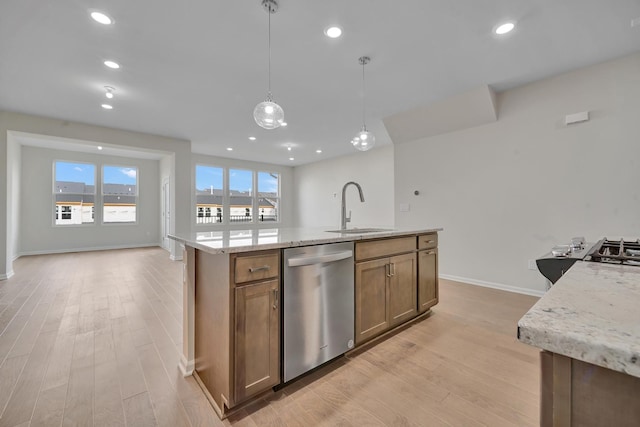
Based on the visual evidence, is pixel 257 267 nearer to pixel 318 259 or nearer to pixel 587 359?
pixel 318 259

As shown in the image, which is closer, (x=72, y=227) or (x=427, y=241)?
(x=427, y=241)

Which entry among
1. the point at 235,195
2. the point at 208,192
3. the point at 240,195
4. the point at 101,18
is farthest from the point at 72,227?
the point at 101,18

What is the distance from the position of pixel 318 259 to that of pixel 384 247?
703 mm

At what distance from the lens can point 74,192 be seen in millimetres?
6715

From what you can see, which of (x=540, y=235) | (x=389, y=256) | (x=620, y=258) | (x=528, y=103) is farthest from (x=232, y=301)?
(x=528, y=103)

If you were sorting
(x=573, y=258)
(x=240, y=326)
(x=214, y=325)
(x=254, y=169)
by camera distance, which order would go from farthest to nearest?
(x=254, y=169) < (x=214, y=325) < (x=240, y=326) < (x=573, y=258)

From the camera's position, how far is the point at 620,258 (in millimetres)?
958

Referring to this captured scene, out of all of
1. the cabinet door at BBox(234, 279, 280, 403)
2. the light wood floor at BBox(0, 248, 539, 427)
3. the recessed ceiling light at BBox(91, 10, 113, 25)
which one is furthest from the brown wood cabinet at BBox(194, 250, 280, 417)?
the recessed ceiling light at BBox(91, 10, 113, 25)

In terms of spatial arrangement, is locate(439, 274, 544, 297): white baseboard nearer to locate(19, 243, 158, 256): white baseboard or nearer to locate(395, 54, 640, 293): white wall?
locate(395, 54, 640, 293): white wall

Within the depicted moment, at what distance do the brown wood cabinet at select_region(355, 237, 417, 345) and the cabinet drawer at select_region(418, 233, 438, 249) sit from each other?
4.7 inches

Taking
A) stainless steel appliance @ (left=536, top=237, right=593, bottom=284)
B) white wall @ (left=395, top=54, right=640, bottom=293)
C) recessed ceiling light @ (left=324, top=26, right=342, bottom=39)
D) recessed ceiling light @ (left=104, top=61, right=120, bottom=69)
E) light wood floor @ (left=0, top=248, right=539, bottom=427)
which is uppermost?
recessed ceiling light @ (left=104, top=61, right=120, bottom=69)

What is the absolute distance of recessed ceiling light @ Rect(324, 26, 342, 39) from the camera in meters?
2.25

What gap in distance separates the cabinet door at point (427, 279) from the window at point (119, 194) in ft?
26.0

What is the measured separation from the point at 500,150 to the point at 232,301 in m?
3.79
